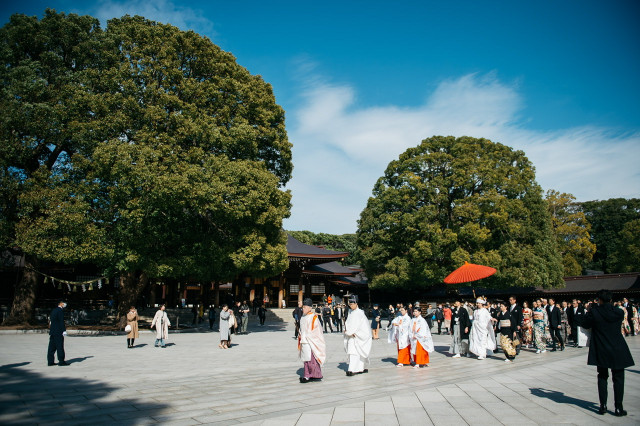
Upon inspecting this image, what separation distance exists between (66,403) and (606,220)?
55162 mm

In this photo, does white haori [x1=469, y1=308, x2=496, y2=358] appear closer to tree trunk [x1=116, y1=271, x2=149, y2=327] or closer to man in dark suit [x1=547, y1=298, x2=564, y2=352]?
man in dark suit [x1=547, y1=298, x2=564, y2=352]

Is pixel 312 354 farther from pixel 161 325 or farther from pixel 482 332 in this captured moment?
pixel 161 325

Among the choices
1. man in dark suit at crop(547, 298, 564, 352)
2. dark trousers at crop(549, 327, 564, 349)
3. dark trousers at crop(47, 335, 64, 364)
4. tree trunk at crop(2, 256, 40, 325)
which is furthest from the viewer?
tree trunk at crop(2, 256, 40, 325)

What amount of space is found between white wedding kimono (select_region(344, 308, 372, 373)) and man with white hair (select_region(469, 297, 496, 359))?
404cm

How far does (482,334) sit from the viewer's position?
1080 centimetres

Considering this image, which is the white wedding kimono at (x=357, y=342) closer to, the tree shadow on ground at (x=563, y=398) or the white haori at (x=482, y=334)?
the tree shadow on ground at (x=563, y=398)

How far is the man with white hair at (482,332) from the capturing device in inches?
424

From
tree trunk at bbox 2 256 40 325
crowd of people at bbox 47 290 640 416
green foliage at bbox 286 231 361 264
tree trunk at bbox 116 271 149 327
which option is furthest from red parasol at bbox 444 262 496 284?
green foliage at bbox 286 231 361 264

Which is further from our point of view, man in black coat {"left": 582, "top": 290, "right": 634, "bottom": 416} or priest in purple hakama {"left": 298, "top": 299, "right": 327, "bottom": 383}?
priest in purple hakama {"left": 298, "top": 299, "right": 327, "bottom": 383}

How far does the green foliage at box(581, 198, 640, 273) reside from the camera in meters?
45.2

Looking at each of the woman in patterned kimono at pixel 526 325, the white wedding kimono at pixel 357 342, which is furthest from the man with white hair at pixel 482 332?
the white wedding kimono at pixel 357 342

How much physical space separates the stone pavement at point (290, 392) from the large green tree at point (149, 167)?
572 centimetres

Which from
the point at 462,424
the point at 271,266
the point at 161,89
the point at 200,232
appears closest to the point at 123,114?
the point at 161,89

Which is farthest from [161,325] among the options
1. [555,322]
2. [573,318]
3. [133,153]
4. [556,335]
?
[573,318]
